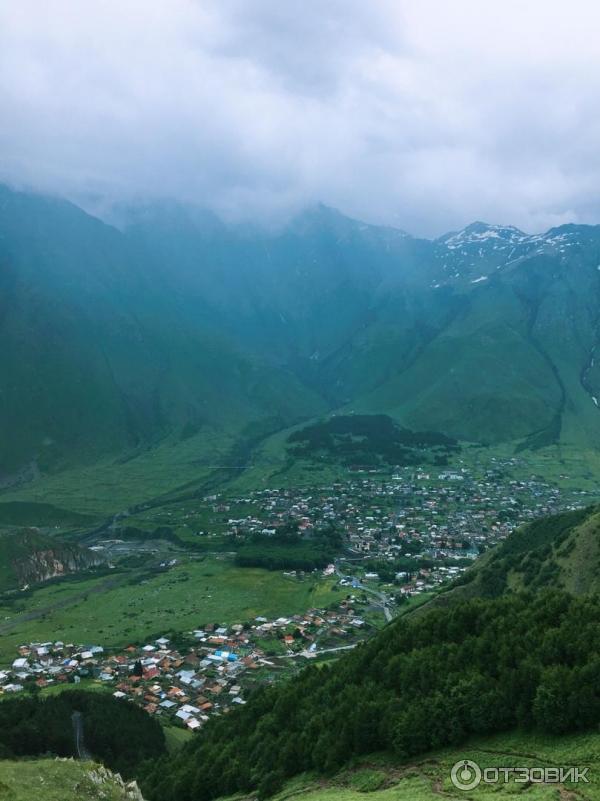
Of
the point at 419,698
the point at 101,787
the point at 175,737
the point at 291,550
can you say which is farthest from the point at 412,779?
the point at 291,550


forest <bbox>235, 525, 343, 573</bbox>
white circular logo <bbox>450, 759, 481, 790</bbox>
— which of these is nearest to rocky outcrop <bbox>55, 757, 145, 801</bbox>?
white circular logo <bbox>450, 759, 481, 790</bbox>

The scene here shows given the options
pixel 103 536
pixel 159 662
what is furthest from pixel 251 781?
pixel 103 536

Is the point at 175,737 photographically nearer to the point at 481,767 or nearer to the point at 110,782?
the point at 110,782

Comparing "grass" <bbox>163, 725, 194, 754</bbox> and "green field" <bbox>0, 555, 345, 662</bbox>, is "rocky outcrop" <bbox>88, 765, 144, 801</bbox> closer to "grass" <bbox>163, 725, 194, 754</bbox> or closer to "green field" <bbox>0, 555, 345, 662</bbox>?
"grass" <bbox>163, 725, 194, 754</bbox>

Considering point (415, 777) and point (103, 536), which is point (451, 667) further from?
point (103, 536)

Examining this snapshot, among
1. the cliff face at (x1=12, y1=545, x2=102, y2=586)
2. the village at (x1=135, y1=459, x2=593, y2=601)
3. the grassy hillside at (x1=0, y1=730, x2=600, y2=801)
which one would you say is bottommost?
the village at (x1=135, y1=459, x2=593, y2=601)

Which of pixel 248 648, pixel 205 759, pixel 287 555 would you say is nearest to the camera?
pixel 205 759
